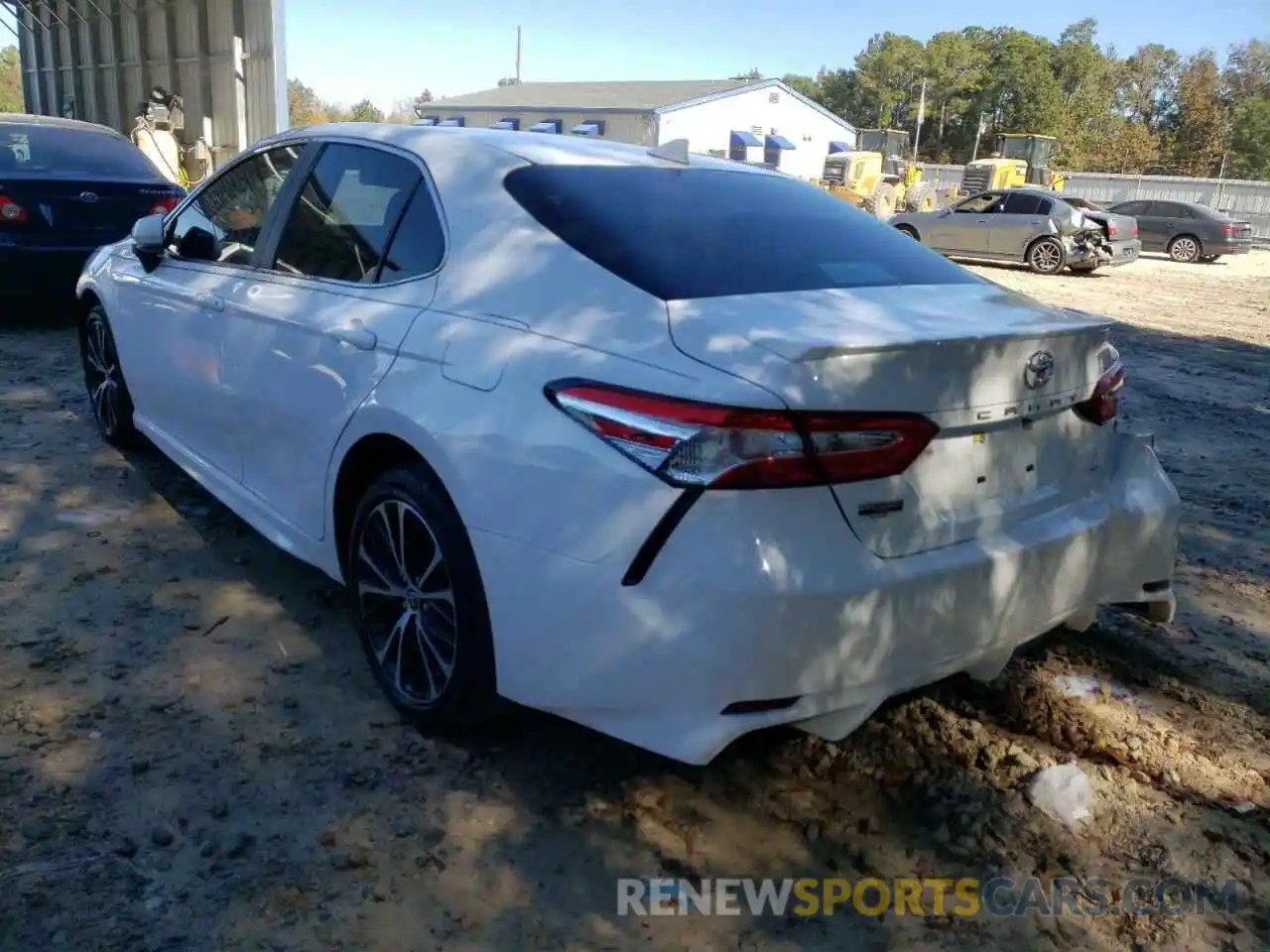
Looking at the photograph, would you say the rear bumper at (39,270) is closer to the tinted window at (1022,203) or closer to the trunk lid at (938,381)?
the trunk lid at (938,381)

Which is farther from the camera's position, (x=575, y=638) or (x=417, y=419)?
(x=417, y=419)

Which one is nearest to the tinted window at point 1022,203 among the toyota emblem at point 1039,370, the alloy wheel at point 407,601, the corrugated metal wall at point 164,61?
the corrugated metal wall at point 164,61

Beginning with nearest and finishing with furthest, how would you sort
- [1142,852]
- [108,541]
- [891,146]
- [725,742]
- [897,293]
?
[725,742] < [1142,852] < [897,293] < [108,541] < [891,146]

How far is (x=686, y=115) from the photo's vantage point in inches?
1854

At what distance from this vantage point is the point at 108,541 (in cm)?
424

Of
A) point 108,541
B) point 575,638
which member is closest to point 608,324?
point 575,638

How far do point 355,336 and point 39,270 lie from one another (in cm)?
604

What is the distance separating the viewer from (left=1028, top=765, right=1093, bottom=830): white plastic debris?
106 inches

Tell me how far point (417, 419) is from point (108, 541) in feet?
7.42

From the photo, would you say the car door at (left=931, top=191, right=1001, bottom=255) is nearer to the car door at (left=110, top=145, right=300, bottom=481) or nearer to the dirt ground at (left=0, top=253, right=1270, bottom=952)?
the dirt ground at (left=0, top=253, right=1270, bottom=952)

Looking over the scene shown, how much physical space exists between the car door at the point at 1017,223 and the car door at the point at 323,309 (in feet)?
60.1

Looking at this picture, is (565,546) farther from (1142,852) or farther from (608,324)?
(1142,852)

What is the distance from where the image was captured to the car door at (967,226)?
2016 cm

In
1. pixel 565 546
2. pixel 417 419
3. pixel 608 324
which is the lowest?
pixel 565 546
